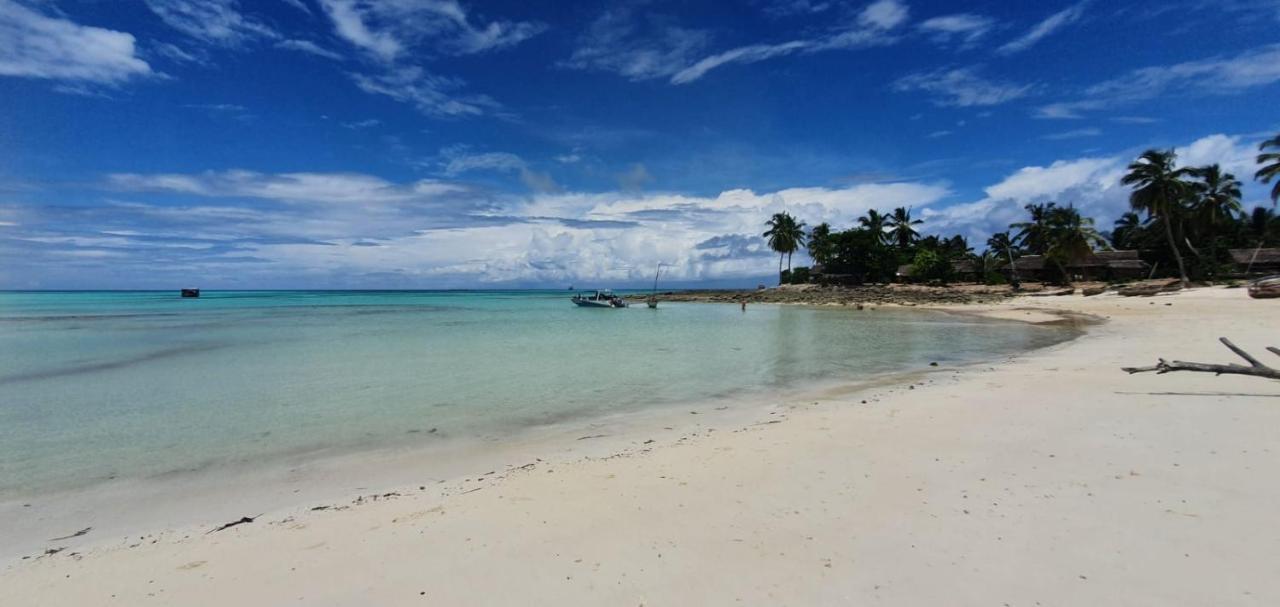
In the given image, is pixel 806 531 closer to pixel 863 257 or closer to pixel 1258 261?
pixel 1258 261

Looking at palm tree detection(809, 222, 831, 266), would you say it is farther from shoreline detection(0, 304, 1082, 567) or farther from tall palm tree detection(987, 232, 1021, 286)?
shoreline detection(0, 304, 1082, 567)

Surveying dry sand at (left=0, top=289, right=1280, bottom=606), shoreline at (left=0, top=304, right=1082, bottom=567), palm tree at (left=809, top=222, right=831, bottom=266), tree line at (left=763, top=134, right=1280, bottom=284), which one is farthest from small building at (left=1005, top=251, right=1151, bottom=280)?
shoreline at (left=0, top=304, right=1082, bottom=567)

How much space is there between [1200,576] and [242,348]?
2631 centimetres

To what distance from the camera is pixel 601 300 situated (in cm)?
6191

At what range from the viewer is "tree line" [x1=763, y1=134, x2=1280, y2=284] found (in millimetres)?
40438

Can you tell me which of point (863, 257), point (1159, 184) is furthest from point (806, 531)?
point (863, 257)

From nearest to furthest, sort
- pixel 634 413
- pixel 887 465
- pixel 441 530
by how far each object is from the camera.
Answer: pixel 441 530
pixel 887 465
pixel 634 413

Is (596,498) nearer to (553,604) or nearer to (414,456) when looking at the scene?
(553,604)

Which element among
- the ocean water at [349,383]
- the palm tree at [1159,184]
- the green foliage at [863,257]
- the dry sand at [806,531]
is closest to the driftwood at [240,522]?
the dry sand at [806,531]

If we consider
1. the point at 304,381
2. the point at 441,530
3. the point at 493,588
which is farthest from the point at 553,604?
the point at 304,381

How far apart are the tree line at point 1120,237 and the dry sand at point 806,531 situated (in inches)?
1586

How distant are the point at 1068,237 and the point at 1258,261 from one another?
11843 millimetres

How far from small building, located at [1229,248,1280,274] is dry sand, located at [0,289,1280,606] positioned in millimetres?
51925

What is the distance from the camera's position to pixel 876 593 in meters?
3.31
